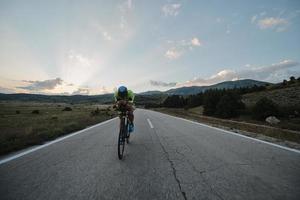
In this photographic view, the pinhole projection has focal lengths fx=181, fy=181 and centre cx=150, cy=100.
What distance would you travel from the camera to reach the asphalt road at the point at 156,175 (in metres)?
2.70

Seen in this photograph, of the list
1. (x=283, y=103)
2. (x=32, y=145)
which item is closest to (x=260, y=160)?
(x=32, y=145)

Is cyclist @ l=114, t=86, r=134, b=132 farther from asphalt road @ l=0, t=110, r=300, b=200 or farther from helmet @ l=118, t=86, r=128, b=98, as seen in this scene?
asphalt road @ l=0, t=110, r=300, b=200

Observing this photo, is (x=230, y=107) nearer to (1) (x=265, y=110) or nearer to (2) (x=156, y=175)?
(1) (x=265, y=110)

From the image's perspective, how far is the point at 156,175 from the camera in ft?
11.2

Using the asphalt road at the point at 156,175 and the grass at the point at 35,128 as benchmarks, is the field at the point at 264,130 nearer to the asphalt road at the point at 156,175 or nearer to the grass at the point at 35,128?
the asphalt road at the point at 156,175

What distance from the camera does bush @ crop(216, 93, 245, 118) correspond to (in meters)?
43.5

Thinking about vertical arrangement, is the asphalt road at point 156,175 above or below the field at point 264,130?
above

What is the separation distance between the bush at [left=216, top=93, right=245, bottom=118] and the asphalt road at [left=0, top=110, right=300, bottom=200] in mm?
41365

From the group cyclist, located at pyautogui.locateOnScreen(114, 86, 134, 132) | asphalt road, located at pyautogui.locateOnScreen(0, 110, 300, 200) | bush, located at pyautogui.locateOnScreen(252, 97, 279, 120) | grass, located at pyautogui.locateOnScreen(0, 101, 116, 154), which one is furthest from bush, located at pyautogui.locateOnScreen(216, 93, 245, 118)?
cyclist, located at pyautogui.locateOnScreen(114, 86, 134, 132)

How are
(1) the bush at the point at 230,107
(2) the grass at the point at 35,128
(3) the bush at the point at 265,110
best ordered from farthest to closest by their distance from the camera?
(1) the bush at the point at 230,107, (3) the bush at the point at 265,110, (2) the grass at the point at 35,128

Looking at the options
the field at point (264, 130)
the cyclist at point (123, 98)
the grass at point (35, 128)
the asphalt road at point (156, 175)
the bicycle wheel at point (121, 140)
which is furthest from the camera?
the field at point (264, 130)

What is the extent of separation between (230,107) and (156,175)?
4453cm

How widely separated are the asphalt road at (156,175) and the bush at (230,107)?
4136cm

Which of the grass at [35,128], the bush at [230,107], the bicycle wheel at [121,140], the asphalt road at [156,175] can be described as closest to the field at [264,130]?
the asphalt road at [156,175]
